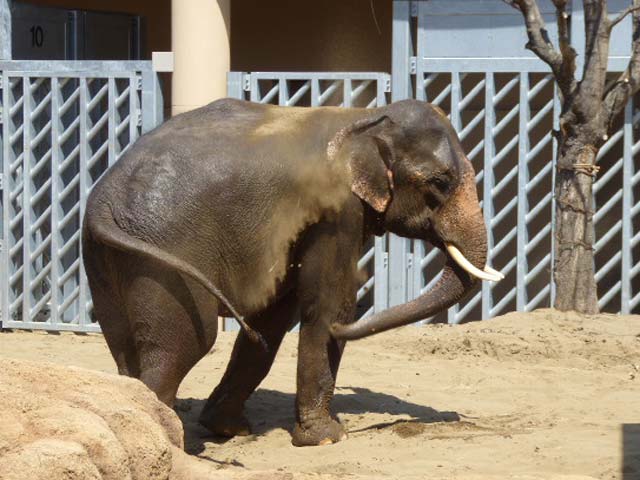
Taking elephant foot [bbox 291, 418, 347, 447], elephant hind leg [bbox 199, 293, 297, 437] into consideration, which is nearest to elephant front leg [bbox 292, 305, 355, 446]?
elephant foot [bbox 291, 418, 347, 447]

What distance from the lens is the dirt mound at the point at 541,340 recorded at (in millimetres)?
8492

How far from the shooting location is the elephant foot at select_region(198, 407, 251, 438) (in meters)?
7.05

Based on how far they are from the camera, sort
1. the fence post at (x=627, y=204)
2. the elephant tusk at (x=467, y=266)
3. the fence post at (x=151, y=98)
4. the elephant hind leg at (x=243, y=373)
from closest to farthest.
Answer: the elephant tusk at (x=467, y=266)
the elephant hind leg at (x=243, y=373)
the fence post at (x=627, y=204)
the fence post at (x=151, y=98)

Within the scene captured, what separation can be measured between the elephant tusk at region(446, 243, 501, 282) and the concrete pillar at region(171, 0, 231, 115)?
11.4 feet

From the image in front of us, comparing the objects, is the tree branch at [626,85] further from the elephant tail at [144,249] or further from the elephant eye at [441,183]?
the elephant tail at [144,249]

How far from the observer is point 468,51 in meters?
9.48

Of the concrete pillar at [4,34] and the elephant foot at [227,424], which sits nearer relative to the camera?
the elephant foot at [227,424]

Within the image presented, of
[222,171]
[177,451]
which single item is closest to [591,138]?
[222,171]

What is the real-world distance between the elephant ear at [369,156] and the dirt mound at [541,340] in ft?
7.85

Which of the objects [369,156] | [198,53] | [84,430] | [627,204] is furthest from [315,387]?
[198,53]

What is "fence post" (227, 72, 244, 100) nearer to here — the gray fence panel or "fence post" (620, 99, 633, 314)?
the gray fence panel

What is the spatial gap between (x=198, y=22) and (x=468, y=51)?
1.83m

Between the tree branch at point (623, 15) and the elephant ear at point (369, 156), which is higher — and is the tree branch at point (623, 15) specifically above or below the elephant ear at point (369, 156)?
above

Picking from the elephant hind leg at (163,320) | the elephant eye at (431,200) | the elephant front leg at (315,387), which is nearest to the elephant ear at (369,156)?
the elephant eye at (431,200)
